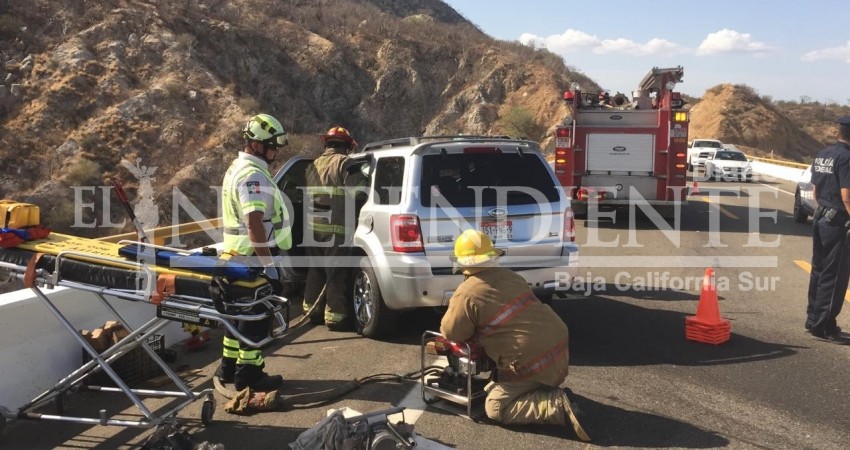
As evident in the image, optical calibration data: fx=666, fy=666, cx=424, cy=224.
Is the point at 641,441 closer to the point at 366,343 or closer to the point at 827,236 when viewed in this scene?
the point at 366,343

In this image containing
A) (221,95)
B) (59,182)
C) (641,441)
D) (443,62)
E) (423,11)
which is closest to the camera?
(641,441)

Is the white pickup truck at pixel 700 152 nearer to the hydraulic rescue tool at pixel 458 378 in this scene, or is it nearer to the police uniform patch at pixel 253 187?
the hydraulic rescue tool at pixel 458 378

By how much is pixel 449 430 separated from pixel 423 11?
2684 inches

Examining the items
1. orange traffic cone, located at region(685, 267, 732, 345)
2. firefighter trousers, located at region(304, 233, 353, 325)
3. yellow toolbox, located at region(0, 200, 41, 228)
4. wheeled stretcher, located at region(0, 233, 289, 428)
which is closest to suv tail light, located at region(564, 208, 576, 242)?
orange traffic cone, located at region(685, 267, 732, 345)

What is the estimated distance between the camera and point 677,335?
22.3ft

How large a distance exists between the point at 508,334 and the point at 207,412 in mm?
2133

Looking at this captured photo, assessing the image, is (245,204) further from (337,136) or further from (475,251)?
(337,136)

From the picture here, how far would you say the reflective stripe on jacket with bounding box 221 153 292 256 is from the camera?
197 inches

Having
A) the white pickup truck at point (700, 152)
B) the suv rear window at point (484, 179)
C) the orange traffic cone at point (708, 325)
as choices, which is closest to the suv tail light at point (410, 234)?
A: the suv rear window at point (484, 179)

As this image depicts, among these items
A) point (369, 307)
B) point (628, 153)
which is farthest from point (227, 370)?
point (628, 153)

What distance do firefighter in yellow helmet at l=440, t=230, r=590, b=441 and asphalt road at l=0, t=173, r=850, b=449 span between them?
20cm

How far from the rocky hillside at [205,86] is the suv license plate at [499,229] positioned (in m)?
20.0

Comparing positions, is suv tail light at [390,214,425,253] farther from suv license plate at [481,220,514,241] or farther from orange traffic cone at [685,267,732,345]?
orange traffic cone at [685,267,732,345]

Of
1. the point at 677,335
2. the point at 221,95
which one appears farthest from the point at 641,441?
the point at 221,95
